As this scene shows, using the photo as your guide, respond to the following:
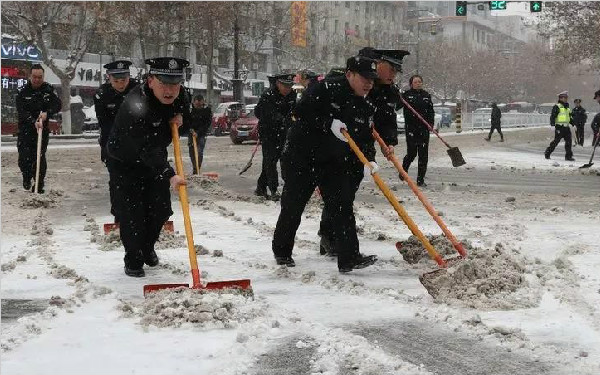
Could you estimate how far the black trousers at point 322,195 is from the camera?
21.8 feet

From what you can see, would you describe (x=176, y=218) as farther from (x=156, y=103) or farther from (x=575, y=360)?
(x=575, y=360)

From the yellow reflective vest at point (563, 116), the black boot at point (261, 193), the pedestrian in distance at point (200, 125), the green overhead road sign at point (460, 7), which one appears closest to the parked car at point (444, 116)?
the green overhead road sign at point (460, 7)

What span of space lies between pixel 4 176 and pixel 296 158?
32.6 feet

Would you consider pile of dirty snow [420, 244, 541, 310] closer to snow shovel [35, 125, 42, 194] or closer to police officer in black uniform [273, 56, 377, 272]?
police officer in black uniform [273, 56, 377, 272]

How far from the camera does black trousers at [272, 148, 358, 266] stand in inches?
261

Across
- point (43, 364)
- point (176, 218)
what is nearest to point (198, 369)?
point (43, 364)

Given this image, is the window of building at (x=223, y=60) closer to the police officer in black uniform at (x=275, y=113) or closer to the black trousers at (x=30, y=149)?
the black trousers at (x=30, y=149)

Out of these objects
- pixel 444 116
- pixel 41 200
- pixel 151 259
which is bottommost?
pixel 444 116

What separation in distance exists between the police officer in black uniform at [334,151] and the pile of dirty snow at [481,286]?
3.28ft

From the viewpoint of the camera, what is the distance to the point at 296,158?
6809 millimetres

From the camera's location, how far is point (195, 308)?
197 inches

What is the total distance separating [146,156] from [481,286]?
2485 millimetres

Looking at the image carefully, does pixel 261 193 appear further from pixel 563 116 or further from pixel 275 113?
pixel 563 116

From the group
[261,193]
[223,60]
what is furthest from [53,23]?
[261,193]
